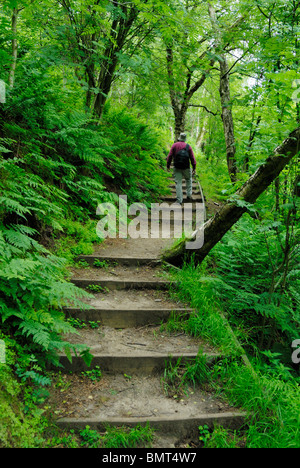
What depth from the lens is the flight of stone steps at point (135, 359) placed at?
102 inches

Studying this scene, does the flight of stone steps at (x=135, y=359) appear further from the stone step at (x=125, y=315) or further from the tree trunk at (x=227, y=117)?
the tree trunk at (x=227, y=117)

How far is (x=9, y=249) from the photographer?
9.57 feet

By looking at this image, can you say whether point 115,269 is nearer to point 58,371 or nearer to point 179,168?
point 58,371

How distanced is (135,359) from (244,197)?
2.68 metres

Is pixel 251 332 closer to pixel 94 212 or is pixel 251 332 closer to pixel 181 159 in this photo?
pixel 94 212

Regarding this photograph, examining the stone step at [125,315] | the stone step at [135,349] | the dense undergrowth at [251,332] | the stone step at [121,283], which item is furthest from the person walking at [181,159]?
the stone step at [135,349]

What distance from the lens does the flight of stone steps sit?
2594 millimetres

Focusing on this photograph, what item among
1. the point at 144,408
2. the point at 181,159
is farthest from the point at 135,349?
the point at 181,159

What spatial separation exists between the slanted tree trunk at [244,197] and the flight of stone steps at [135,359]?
538 mm

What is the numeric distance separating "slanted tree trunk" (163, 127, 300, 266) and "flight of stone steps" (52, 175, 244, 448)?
1.77 feet

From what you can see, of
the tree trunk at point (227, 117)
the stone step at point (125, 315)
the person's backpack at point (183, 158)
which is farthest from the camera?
the tree trunk at point (227, 117)

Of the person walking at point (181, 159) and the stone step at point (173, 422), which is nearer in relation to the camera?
the stone step at point (173, 422)
